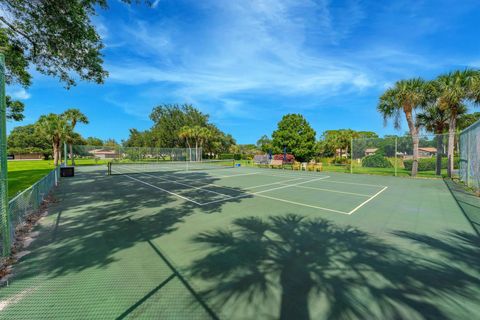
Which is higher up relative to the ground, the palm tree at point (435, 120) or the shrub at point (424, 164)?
the palm tree at point (435, 120)

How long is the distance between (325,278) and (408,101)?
17836mm

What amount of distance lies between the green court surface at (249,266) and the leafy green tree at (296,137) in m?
32.1

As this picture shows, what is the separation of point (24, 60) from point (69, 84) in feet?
5.37

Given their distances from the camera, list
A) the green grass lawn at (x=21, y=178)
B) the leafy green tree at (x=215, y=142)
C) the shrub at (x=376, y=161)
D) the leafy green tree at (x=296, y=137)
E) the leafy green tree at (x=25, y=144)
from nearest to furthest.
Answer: the green grass lawn at (x=21, y=178) < the shrub at (x=376, y=161) < the leafy green tree at (x=296, y=137) < the leafy green tree at (x=215, y=142) < the leafy green tree at (x=25, y=144)

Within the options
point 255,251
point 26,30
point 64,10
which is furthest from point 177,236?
point 26,30

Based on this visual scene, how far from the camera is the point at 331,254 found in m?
3.86

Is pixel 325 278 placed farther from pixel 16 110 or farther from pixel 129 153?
pixel 129 153

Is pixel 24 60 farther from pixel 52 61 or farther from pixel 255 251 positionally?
pixel 255 251

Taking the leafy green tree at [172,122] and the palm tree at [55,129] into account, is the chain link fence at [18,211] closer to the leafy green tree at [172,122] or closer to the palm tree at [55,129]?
the palm tree at [55,129]

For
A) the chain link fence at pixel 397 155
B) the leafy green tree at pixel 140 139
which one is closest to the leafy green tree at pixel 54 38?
the chain link fence at pixel 397 155

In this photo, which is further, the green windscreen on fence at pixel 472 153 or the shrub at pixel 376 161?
the shrub at pixel 376 161

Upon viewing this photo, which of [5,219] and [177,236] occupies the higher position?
[5,219]

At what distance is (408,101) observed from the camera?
15656 millimetres

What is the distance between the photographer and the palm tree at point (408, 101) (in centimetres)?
1547
